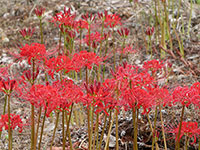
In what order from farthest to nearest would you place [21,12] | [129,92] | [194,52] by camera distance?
[21,12] < [194,52] < [129,92]

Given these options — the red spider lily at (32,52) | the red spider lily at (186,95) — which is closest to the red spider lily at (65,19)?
the red spider lily at (32,52)

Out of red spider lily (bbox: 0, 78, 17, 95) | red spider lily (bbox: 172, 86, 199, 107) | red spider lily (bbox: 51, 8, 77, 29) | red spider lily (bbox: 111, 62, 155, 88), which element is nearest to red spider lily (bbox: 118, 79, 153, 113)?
red spider lily (bbox: 111, 62, 155, 88)

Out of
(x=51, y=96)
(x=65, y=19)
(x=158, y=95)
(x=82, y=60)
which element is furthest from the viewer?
(x=65, y=19)

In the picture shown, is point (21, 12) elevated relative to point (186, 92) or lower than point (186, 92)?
elevated

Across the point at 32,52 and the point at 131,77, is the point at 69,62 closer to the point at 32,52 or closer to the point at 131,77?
the point at 32,52

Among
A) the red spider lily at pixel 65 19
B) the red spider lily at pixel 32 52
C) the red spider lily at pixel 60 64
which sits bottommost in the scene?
the red spider lily at pixel 60 64

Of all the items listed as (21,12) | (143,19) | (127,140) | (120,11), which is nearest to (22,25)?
(21,12)

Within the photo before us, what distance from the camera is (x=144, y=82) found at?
129 centimetres

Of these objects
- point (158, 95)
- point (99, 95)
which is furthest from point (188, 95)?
point (99, 95)

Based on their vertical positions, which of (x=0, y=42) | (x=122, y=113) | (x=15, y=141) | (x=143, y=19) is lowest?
(x=15, y=141)

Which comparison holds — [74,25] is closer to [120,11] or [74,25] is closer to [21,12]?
[120,11]

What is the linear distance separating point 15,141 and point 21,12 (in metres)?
3.51

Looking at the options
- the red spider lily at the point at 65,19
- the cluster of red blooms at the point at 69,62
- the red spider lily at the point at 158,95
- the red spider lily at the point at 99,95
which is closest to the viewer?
the red spider lily at the point at 99,95

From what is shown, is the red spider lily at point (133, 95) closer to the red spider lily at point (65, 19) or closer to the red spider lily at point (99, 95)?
the red spider lily at point (99, 95)
